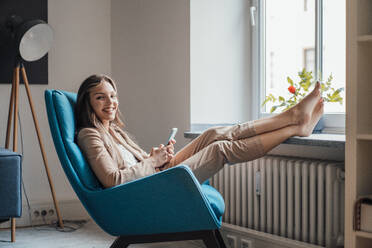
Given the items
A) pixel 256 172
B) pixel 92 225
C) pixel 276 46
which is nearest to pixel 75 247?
pixel 92 225

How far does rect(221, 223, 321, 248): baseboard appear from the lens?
101 inches

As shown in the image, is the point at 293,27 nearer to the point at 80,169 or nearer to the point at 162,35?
the point at 162,35

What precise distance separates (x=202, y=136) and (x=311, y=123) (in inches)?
21.2

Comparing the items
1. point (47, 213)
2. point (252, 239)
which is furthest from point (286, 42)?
point (47, 213)

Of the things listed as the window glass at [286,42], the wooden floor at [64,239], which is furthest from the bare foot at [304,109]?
the wooden floor at [64,239]

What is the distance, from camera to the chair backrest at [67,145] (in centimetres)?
211

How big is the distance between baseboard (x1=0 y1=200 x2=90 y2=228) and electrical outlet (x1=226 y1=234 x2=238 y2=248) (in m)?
1.29

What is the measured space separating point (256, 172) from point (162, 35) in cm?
124

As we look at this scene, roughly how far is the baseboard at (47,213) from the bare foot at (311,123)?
2008mm

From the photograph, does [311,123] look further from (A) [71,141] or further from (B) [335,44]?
(A) [71,141]

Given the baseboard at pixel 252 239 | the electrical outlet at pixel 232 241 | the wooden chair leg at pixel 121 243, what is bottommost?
the electrical outlet at pixel 232 241

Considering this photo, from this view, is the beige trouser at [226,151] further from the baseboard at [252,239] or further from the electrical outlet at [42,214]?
the electrical outlet at [42,214]

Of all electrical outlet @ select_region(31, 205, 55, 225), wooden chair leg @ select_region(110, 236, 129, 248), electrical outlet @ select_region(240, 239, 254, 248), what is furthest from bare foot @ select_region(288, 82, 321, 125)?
electrical outlet @ select_region(31, 205, 55, 225)

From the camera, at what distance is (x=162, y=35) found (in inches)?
135
